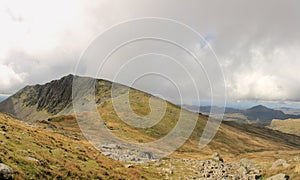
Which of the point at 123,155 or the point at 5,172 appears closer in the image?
the point at 5,172

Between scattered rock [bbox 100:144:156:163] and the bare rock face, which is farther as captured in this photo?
scattered rock [bbox 100:144:156:163]

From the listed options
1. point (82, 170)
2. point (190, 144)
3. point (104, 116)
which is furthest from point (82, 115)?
point (82, 170)

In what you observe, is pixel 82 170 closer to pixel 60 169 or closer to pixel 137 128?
pixel 60 169

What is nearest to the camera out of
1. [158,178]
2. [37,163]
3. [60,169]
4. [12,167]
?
[12,167]

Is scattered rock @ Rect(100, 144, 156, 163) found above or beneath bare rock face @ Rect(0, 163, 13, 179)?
above

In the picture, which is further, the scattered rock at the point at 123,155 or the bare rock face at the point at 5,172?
the scattered rock at the point at 123,155

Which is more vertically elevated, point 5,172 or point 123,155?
point 123,155

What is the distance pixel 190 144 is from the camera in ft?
531

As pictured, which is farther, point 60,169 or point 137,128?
point 137,128

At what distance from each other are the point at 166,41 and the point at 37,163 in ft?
53.9

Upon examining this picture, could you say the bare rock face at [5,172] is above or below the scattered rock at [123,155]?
below

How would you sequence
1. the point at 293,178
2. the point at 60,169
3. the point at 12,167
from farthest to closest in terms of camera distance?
the point at 293,178 < the point at 60,169 < the point at 12,167

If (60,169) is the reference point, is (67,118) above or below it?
above

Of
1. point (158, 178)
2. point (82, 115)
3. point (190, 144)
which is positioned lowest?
point (158, 178)
